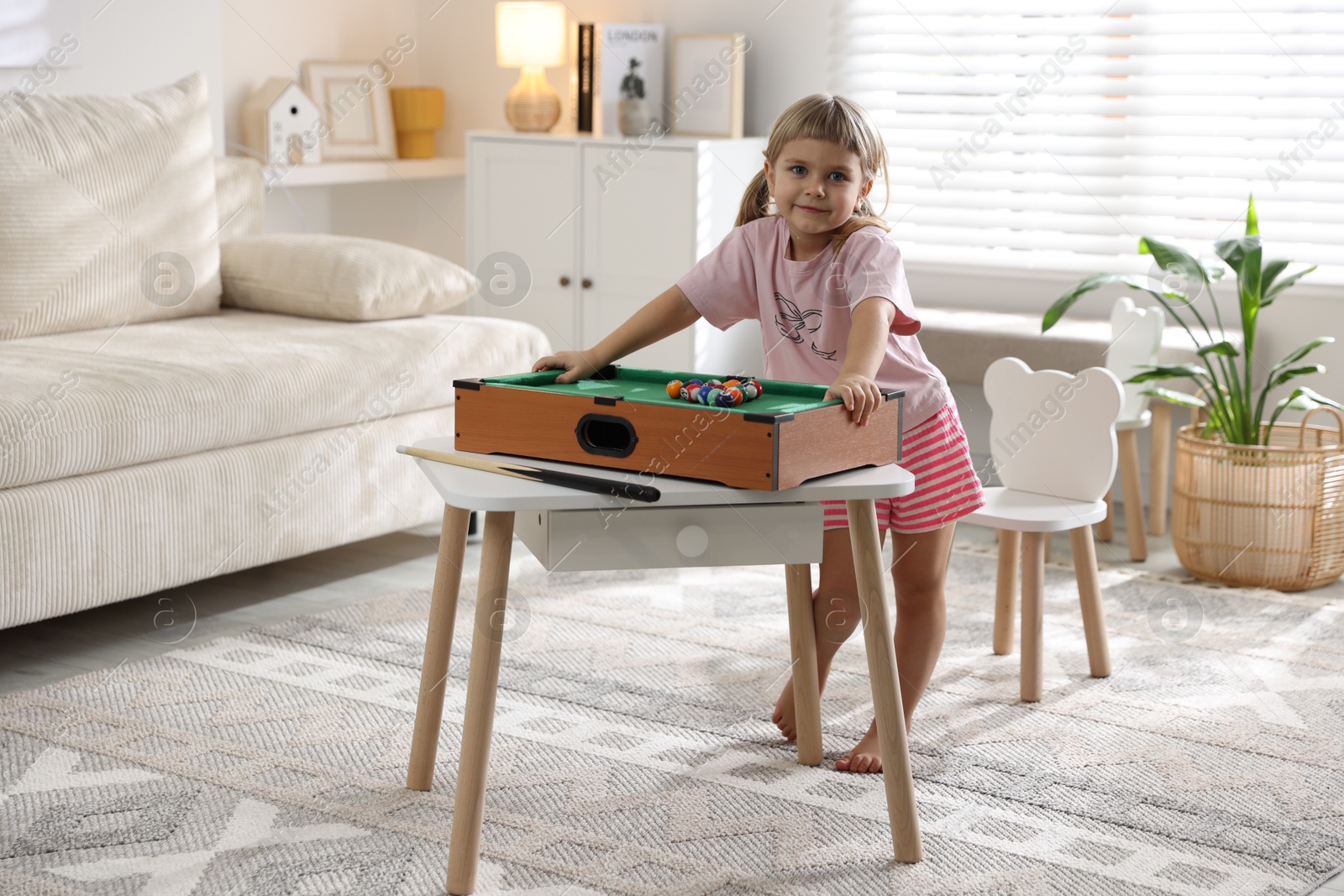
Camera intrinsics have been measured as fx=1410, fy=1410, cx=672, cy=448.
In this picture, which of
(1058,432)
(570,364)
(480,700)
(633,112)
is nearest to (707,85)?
(633,112)

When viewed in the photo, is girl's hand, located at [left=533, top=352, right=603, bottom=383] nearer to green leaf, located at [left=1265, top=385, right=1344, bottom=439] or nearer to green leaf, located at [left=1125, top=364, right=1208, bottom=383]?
green leaf, located at [left=1125, top=364, right=1208, bottom=383]

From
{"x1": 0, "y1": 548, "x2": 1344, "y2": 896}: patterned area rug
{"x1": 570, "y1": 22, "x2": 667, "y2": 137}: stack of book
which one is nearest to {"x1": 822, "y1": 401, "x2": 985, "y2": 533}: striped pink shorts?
{"x1": 0, "y1": 548, "x2": 1344, "y2": 896}: patterned area rug

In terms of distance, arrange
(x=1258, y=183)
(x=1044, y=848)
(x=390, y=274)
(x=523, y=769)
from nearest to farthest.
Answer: (x=1044, y=848) → (x=523, y=769) → (x=390, y=274) → (x=1258, y=183)

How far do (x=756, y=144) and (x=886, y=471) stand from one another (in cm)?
249

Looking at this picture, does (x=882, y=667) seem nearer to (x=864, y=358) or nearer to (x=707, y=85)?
(x=864, y=358)

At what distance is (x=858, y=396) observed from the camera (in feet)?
4.95

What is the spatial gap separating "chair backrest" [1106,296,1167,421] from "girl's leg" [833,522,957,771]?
134 cm

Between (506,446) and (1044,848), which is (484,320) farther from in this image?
(1044,848)

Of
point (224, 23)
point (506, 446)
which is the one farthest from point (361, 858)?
point (224, 23)

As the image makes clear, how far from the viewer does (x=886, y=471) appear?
1.56 metres

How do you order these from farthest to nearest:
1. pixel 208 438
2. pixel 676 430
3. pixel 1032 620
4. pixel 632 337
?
pixel 208 438 → pixel 1032 620 → pixel 632 337 → pixel 676 430

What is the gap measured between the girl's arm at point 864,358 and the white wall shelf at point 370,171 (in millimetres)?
2618

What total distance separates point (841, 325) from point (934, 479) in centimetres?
26

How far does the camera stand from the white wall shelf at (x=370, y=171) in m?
3.96
